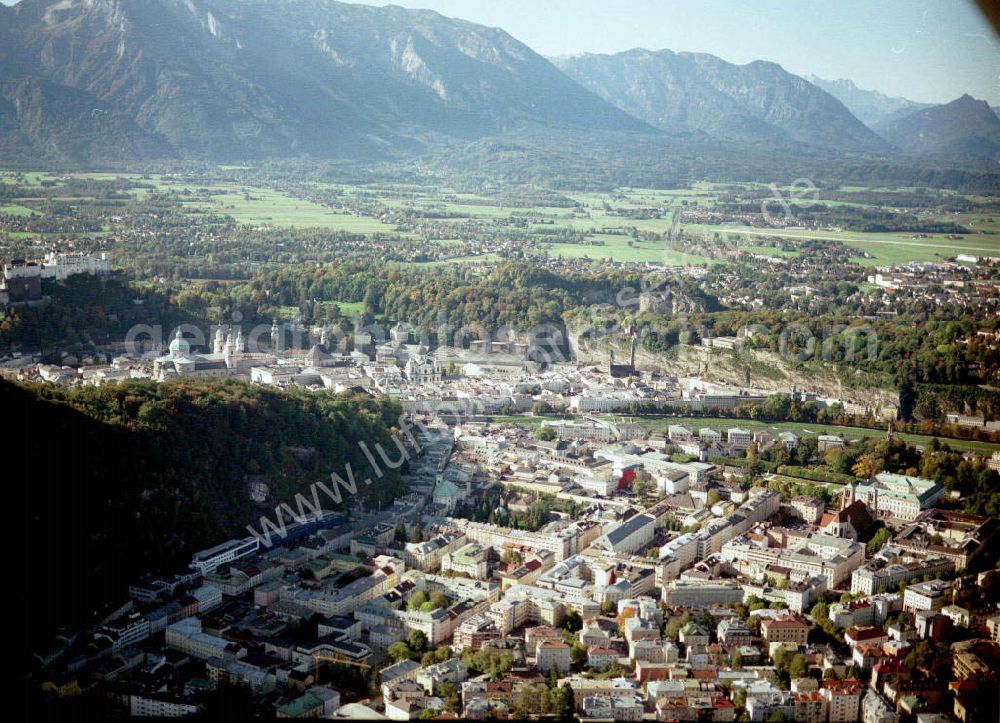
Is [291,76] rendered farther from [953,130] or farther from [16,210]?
[953,130]

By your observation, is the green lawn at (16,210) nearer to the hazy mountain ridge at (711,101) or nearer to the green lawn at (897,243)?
the hazy mountain ridge at (711,101)

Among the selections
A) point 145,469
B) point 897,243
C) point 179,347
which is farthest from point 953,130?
point 897,243

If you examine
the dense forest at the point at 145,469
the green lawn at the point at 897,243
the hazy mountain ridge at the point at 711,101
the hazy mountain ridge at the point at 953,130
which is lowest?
the dense forest at the point at 145,469

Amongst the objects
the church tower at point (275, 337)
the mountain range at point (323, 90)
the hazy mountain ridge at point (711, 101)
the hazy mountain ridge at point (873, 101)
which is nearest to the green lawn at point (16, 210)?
the mountain range at point (323, 90)

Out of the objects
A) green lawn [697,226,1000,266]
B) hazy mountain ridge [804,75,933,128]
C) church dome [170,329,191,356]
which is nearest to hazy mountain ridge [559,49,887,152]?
green lawn [697,226,1000,266]

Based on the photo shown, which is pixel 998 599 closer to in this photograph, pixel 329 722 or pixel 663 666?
pixel 663 666

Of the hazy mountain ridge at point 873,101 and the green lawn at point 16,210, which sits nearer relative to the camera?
the hazy mountain ridge at point 873,101

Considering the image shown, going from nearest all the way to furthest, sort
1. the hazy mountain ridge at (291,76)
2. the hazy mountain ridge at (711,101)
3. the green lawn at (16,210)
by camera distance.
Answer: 1. the green lawn at (16,210)
2. the hazy mountain ridge at (711,101)
3. the hazy mountain ridge at (291,76)
